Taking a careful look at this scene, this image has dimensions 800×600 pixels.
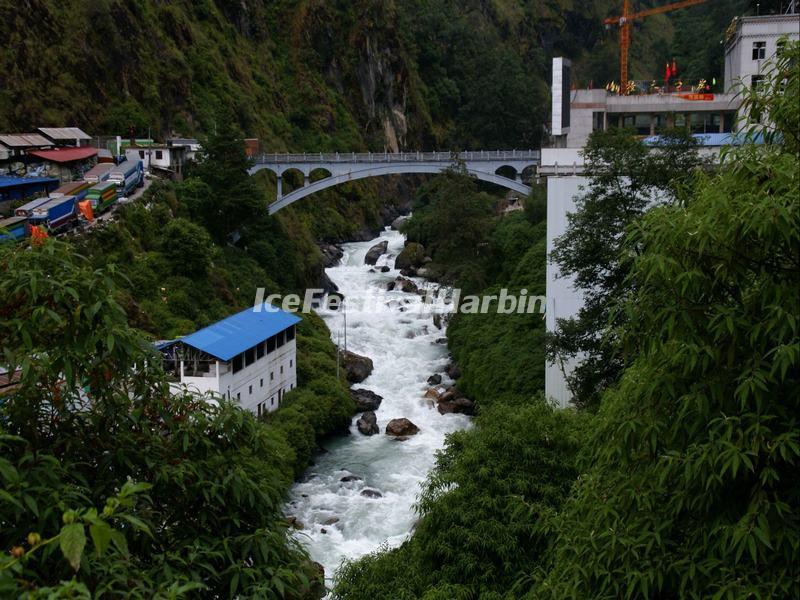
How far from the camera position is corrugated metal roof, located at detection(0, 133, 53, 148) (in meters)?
34.5

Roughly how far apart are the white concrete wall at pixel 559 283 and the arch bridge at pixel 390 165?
65.6 feet

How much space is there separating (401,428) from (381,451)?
4.37ft

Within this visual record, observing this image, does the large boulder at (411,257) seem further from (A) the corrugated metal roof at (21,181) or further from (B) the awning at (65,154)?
(A) the corrugated metal roof at (21,181)

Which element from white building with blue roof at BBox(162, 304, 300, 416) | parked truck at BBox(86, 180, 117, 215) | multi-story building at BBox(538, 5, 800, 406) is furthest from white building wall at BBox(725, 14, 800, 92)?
parked truck at BBox(86, 180, 117, 215)

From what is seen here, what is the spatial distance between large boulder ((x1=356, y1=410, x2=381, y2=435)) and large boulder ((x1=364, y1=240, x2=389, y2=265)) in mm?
20631

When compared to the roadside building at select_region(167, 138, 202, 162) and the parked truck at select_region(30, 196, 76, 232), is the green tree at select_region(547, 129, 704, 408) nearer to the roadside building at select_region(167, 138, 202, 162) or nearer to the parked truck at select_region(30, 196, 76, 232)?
the parked truck at select_region(30, 196, 76, 232)

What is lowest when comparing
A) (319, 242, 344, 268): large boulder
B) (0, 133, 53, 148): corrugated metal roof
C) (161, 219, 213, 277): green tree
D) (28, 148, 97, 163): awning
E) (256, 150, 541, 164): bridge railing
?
(319, 242, 344, 268): large boulder

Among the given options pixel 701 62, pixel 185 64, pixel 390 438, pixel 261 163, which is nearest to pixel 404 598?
pixel 390 438

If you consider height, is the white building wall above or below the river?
above

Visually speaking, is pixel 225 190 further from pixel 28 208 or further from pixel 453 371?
pixel 453 371

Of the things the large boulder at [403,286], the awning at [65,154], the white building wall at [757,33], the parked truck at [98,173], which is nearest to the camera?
the white building wall at [757,33]

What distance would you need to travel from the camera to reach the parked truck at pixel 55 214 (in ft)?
90.9

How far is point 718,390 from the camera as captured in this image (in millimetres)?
6012

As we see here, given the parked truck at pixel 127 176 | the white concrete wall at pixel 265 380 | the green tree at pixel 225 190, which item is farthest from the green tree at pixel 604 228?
the parked truck at pixel 127 176
